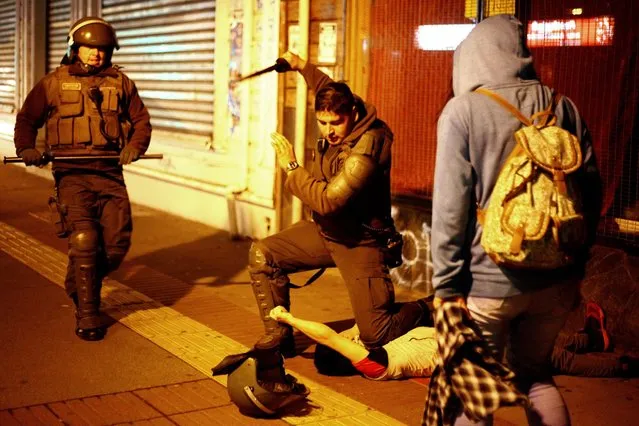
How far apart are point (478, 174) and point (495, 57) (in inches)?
17.3

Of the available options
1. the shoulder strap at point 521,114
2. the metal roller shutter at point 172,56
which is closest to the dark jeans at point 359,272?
the shoulder strap at point 521,114

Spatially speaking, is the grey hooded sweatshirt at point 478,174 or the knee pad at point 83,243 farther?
the knee pad at point 83,243

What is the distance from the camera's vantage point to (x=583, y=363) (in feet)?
18.4

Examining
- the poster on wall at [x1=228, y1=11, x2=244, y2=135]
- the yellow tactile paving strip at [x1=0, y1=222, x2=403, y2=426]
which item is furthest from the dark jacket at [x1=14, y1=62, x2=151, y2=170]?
the poster on wall at [x1=228, y1=11, x2=244, y2=135]

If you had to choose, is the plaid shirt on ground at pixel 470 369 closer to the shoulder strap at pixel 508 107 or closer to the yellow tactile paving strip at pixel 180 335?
the shoulder strap at pixel 508 107

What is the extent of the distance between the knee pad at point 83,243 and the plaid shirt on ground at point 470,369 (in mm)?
3346

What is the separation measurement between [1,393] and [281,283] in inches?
64.4

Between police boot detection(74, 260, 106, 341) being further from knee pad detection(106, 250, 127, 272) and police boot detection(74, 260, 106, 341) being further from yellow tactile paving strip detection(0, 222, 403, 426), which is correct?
yellow tactile paving strip detection(0, 222, 403, 426)

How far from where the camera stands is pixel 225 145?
1059 centimetres

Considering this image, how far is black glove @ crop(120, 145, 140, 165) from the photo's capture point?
6320 millimetres

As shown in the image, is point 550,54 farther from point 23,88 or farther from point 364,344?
point 23,88

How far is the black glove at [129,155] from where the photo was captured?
632 centimetres

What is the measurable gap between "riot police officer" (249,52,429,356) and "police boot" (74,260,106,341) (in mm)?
1204

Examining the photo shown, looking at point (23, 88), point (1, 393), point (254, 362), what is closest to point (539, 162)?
point (254, 362)
